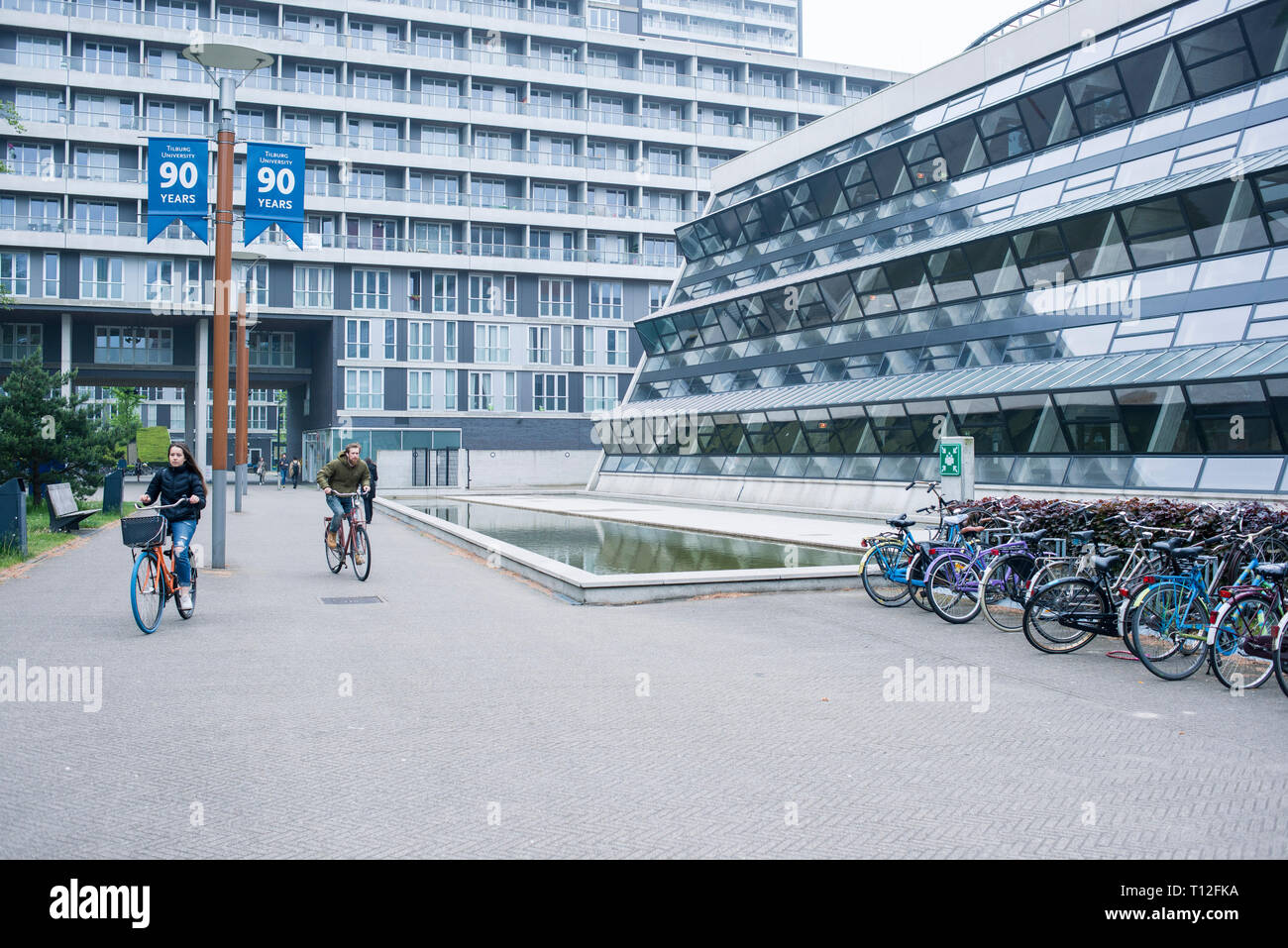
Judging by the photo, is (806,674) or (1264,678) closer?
(1264,678)

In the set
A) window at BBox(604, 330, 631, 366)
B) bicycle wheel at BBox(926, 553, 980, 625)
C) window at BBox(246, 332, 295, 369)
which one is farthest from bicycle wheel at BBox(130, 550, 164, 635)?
window at BBox(246, 332, 295, 369)

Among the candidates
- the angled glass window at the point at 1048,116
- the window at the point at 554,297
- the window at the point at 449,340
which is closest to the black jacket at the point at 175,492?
the angled glass window at the point at 1048,116

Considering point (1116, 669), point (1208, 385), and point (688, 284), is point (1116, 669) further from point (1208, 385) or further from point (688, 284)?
point (688, 284)

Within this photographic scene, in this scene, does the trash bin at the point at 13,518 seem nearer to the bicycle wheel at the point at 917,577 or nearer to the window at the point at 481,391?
the bicycle wheel at the point at 917,577

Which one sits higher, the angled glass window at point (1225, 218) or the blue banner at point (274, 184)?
the angled glass window at point (1225, 218)

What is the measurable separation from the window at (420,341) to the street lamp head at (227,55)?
5013cm

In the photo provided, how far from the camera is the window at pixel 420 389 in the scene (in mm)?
65812

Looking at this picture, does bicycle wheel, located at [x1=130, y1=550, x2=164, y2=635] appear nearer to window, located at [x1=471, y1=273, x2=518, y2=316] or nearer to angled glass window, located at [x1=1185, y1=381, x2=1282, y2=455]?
angled glass window, located at [x1=1185, y1=381, x2=1282, y2=455]

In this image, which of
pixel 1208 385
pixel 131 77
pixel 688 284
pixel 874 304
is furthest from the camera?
pixel 131 77

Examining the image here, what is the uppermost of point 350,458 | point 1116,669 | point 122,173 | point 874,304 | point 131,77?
point 131,77

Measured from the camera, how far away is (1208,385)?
856 inches
